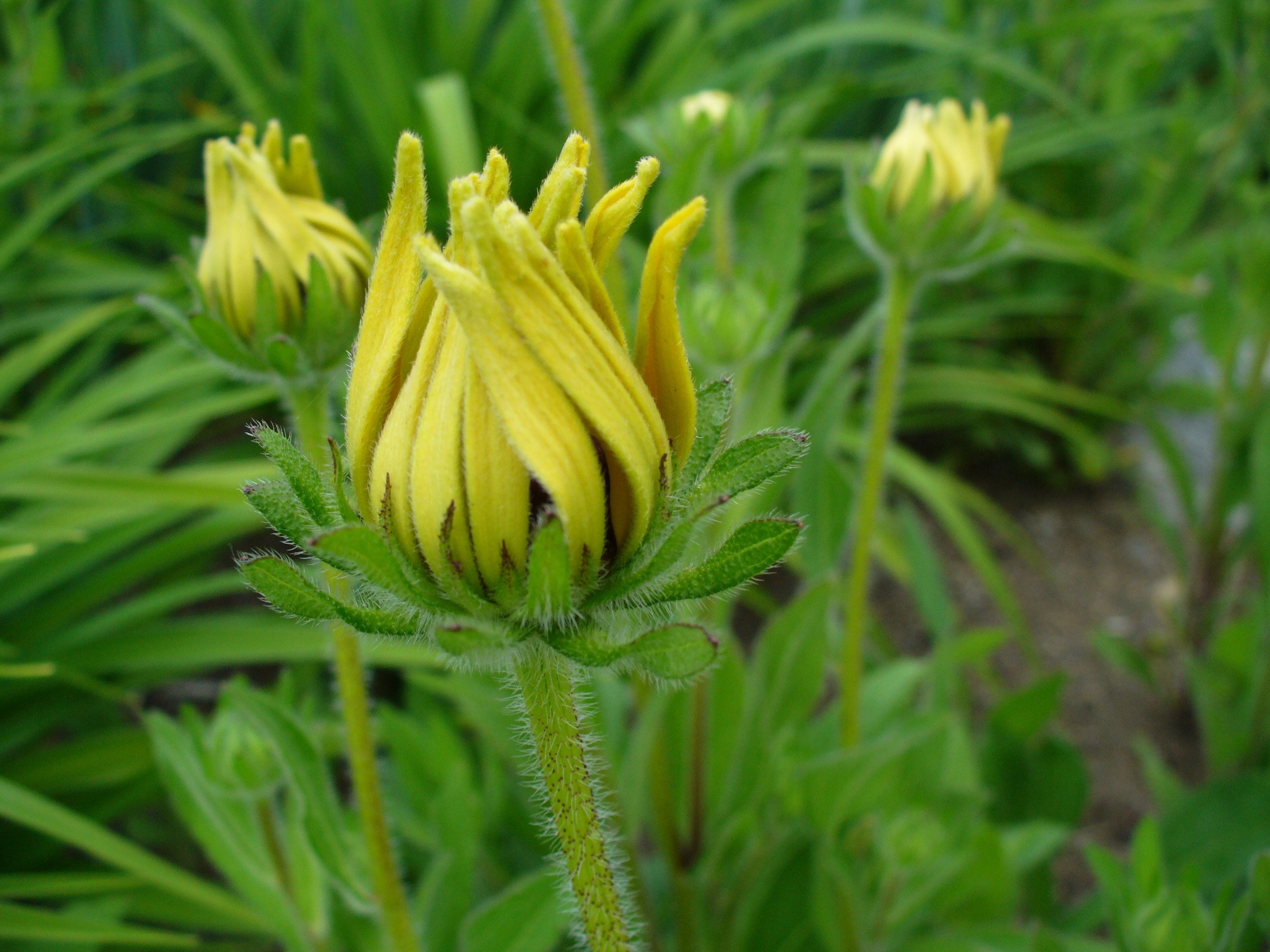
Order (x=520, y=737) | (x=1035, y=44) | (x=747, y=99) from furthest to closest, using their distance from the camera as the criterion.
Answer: (x=1035, y=44) < (x=747, y=99) < (x=520, y=737)

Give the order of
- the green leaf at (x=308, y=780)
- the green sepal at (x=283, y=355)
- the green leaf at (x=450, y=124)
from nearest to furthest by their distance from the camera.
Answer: the green sepal at (x=283, y=355) < the green leaf at (x=308, y=780) < the green leaf at (x=450, y=124)

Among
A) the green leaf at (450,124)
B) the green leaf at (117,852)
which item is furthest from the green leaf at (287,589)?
the green leaf at (450,124)

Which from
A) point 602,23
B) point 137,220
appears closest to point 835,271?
point 602,23

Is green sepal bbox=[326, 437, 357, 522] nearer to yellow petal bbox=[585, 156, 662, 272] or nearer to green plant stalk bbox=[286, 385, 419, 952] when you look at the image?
yellow petal bbox=[585, 156, 662, 272]

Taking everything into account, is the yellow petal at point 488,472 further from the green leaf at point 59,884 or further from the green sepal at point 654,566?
the green leaf at point 59,884

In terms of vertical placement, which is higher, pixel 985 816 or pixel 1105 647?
pixel 1105 647

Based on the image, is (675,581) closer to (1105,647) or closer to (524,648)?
(524,648)

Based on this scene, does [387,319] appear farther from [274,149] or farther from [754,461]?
[274,149]
